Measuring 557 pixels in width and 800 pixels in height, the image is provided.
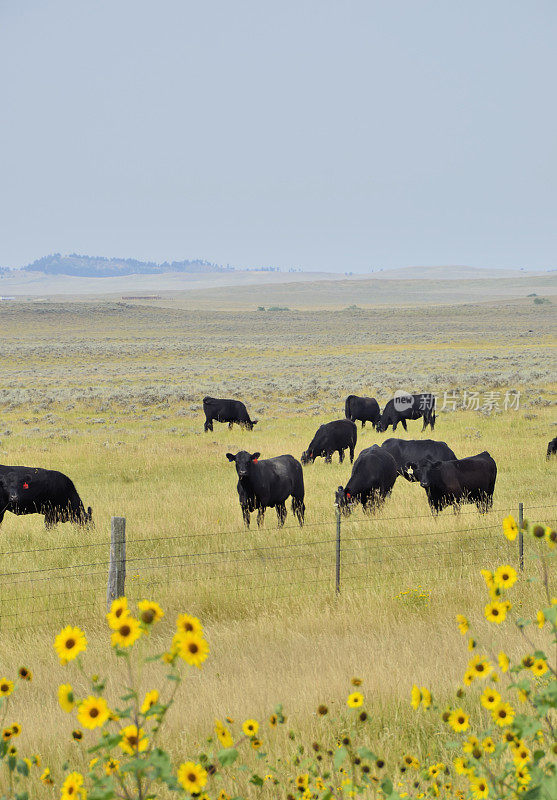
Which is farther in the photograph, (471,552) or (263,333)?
(263,333)

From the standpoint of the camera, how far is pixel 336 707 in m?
5.44

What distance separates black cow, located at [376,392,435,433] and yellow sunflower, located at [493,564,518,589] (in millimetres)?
22226

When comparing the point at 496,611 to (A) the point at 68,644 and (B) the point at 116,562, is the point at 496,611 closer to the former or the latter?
(A) the point at 68,644

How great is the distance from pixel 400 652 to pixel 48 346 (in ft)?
263

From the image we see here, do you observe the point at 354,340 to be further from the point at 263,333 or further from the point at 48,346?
the point at 48,346

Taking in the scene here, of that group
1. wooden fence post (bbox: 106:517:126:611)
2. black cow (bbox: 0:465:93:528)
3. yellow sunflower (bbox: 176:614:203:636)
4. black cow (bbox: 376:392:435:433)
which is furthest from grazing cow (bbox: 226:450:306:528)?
black cow (bbox: 376:392:435:433)

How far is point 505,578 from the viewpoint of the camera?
3.19m

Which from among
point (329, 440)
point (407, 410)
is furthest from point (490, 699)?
point (407, 410)

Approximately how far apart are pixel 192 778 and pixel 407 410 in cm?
2350

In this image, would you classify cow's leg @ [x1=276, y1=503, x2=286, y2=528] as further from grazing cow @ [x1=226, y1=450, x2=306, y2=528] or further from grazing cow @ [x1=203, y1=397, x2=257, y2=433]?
grazing cow @ [x1=203, y1=397, x2=257, y2=433]

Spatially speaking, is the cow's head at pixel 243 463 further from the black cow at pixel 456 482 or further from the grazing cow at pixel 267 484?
the black cow at pixel 456 482

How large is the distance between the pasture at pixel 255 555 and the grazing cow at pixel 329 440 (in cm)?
67

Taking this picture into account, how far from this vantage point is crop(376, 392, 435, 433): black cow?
25.3 meters

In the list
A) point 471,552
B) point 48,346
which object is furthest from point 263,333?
point 471,552
